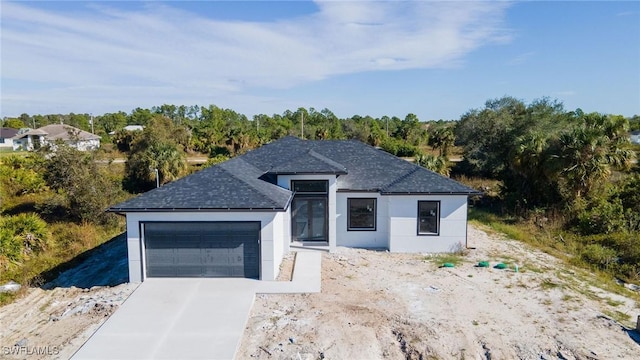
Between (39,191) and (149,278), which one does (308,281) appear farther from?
(39,191)

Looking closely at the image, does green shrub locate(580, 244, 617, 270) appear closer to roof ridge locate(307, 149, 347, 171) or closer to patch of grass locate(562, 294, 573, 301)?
patch of grass locate(562, 294, 573, 301)

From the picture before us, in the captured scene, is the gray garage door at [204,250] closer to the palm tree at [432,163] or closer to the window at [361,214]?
the window at [361,214]

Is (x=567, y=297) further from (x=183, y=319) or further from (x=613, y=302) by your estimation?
(x=183, y=319)

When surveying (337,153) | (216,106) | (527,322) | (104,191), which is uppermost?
(216,106)

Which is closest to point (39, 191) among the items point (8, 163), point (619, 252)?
point (8, 163)

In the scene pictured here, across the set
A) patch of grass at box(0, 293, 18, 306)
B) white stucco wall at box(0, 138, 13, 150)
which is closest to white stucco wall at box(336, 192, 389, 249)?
patch of grass at box(0, 293, 18, 306)

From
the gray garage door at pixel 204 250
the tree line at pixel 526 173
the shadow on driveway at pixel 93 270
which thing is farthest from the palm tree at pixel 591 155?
the shadow on driveway at pixel 93 270
